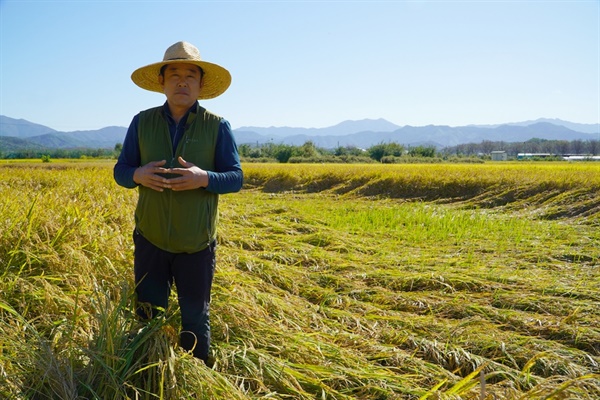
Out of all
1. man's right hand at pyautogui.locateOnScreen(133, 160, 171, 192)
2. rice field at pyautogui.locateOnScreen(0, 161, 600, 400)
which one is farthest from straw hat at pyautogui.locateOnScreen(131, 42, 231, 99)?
rice field at pyautogui.locateOnScreen(0, 161, 600, 400)

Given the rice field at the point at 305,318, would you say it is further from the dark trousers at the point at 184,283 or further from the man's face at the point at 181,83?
the man's face at the point at 181,83

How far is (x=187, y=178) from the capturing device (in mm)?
1621

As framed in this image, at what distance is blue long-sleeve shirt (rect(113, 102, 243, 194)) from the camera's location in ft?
5.82

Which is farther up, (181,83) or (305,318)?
(181,83)

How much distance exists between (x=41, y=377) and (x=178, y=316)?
0.69m

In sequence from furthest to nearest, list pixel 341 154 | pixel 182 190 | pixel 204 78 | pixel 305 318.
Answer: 1. pixel 341 154
2. pixel 305 318
3. pixel 204 78
4. pixel 182 190

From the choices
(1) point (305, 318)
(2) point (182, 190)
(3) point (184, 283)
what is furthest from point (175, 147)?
(1) point (305, 318)

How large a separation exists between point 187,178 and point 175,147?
273 mm

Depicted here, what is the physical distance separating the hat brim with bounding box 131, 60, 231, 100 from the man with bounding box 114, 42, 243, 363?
Result: 1 centimetres

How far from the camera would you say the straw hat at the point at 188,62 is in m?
1.78

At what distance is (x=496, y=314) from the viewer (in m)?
3.05

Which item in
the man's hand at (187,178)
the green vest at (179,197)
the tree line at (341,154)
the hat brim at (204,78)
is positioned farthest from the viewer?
the tree line at (341,154)

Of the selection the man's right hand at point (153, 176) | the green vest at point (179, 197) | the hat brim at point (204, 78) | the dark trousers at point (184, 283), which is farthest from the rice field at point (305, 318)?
the hat brim at point (204, 78)

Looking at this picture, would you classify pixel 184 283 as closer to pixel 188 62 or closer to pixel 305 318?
pixel 188 62
